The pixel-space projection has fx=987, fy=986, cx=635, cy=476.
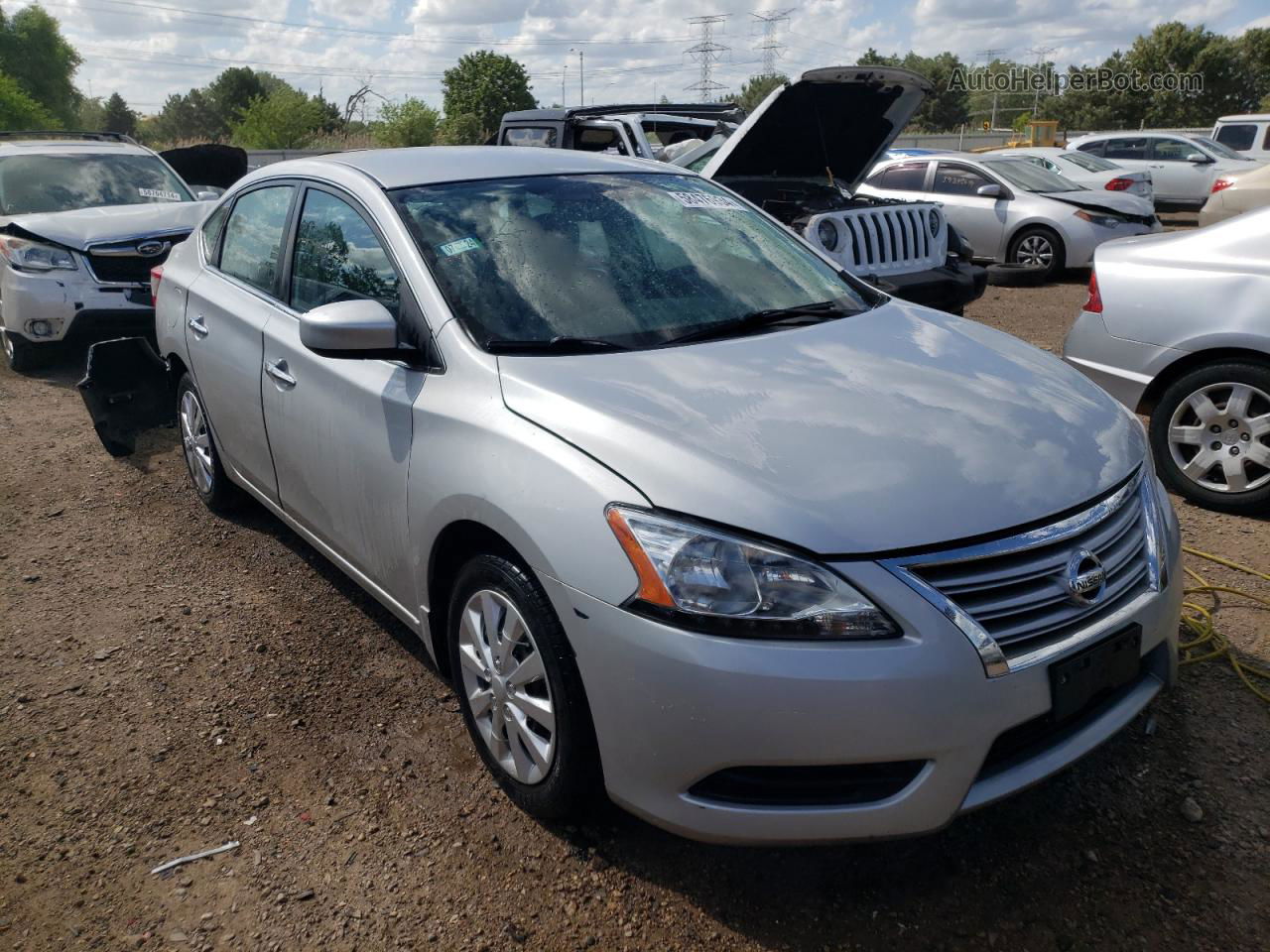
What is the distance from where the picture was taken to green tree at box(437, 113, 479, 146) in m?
57.3

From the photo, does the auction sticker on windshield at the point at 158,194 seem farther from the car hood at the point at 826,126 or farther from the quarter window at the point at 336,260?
the quarter window at the point at 336,260

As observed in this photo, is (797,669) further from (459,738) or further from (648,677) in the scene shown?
(459,738)

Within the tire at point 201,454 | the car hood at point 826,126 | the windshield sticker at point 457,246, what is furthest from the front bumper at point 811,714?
the car hood at point 826,126

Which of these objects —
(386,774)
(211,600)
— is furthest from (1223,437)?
(211,600)

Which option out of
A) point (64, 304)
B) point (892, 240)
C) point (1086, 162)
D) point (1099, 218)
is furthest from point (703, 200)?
point (1086, 162)

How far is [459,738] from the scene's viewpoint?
2.98 meters

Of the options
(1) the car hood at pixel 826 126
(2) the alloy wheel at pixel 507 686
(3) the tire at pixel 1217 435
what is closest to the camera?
(2) the alloy wheel at pixel 507 686

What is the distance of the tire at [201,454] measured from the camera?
4.49 metres

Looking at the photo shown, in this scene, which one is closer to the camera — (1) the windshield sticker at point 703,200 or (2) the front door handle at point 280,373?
(2) the front door handle at point 280,373

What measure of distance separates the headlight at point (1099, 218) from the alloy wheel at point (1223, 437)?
8.13m

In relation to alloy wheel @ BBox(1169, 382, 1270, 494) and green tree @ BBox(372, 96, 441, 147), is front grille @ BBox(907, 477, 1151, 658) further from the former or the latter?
green tree @ BBox(372, 96, 441, 147)

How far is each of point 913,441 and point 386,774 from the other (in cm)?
174

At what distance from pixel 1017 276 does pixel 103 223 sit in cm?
942

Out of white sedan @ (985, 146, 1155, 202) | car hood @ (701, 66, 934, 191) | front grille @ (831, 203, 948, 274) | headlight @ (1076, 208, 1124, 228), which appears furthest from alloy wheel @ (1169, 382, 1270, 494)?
white sedan @ (985, 146, 1155, 202)
